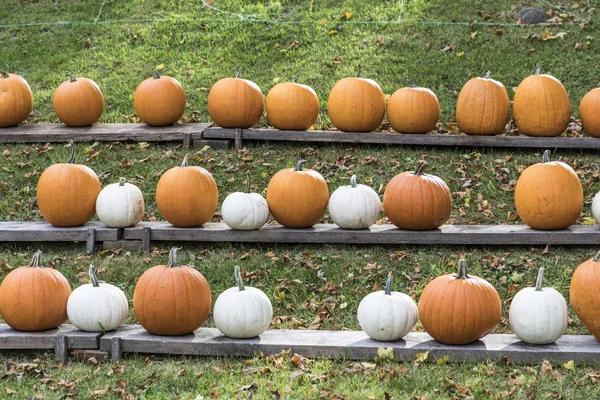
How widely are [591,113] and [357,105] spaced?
227 cm

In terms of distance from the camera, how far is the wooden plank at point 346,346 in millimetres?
5453

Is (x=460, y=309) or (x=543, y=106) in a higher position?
(x=543, y=106)

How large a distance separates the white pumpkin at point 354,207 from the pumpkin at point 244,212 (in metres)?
0.55

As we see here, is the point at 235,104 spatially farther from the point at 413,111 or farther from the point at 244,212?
the point at 244,212

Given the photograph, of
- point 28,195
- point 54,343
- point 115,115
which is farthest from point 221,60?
point 54,343

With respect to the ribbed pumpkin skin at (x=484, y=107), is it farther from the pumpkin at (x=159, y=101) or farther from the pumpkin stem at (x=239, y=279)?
the pumpkin stem at (x=239, y=279)

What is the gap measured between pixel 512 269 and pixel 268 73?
583 cm

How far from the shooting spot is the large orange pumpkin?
979cm

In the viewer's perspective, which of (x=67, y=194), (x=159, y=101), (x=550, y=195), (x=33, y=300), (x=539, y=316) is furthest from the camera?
(x=159, y=101)

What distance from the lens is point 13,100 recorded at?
9.80 metres

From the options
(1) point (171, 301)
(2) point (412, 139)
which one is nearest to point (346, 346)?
(1) point (171, 301)

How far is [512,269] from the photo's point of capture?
22.8ft

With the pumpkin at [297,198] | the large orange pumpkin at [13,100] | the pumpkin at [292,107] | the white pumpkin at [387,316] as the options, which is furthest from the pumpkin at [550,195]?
the large orange pumpkin at [13,100]

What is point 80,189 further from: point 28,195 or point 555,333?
point 555,333
